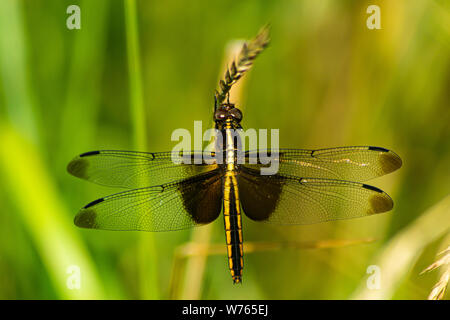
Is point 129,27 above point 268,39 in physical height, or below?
above

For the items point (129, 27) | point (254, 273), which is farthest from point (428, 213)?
point (129, 27)

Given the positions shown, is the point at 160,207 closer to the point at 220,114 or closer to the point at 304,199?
the point at 220,114

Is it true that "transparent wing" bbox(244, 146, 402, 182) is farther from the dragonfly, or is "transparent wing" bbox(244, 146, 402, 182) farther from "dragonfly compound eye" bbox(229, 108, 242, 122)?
"dragonfly compound eye" bbox(229, 108, 242, 122)

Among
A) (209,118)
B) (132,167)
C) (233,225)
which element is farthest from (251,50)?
(209,118)

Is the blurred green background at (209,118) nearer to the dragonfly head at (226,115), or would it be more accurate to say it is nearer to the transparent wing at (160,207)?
the transparent wing at (160,207)

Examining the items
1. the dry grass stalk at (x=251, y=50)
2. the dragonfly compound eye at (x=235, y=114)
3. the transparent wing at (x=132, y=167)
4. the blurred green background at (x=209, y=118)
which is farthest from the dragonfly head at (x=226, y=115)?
the dry grass stalk at (x=251, y=50)
